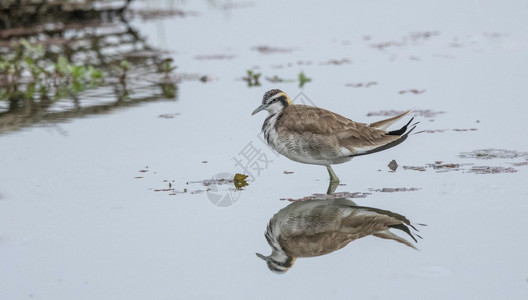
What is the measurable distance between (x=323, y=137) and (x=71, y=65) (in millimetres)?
8639

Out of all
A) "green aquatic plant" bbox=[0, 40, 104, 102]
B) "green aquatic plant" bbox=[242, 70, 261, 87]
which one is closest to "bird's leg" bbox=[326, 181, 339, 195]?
"green aquatic plant" bbox=[242, 70, 261, 87]

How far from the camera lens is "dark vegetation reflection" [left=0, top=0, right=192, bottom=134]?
595 inches

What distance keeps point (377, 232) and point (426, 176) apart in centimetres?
189

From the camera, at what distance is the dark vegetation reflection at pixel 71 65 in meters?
15.1

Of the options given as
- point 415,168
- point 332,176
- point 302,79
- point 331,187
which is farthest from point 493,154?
point 302,79

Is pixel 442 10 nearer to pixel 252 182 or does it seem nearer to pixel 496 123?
pixel 496 123

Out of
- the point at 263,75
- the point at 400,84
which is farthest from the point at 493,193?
the point at 263,75

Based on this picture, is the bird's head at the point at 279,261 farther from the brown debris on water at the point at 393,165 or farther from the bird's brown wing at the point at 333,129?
the brown debris on water at the point at 393,165

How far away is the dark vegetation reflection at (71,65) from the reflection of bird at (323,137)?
540 cm

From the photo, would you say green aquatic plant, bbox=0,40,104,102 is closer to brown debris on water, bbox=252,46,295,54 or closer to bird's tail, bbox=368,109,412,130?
brown debris on water, bbox=252,46,295,54

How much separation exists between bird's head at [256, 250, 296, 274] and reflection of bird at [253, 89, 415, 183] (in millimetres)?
2007

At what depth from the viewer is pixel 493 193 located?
366 inches

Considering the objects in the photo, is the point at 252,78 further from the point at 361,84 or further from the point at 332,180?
the point at 332,180

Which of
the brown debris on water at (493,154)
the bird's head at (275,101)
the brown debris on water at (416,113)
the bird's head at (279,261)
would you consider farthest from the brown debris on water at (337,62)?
the bird's head at (279,261)
